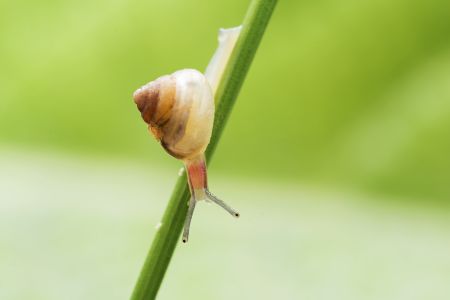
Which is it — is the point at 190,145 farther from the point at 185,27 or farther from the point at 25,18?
the point at 25,18

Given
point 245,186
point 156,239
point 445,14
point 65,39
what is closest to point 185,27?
point 65,39

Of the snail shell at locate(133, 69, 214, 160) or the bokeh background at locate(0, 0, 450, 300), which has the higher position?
the snail shell at locate(133, 69, 214, 160)

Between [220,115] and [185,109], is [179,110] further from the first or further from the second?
[220,115]

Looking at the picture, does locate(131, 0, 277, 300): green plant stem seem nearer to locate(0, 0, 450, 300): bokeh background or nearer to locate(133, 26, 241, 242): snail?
locate(133, 26, 241, 242): snail

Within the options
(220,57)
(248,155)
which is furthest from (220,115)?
(248,155)

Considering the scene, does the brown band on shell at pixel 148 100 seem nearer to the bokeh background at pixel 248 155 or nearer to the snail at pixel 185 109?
the snail at pixel 185 109

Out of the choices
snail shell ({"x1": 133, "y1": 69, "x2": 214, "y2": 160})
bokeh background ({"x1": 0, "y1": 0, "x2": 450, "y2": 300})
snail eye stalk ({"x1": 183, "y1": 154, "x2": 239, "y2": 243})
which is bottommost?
bokeh background ({"x1": 0, "y1": 0, "x2": 450, "y2": 300})

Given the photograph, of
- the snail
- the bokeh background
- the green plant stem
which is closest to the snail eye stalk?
the snail

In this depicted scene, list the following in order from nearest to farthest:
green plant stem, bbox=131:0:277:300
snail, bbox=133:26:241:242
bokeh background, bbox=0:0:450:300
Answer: green plant stem, bbox=131:0:277:300, snail, bbox=133:26:241:242, bokeh background, bbox=0:0:450:300

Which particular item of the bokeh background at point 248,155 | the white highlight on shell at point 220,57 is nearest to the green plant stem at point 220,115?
the white highlight on shell at point 220,57
